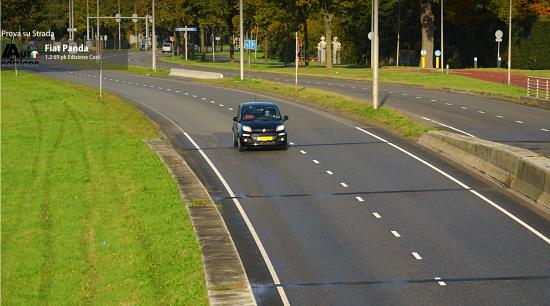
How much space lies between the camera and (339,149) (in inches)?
1387

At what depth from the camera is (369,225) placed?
22.0 m

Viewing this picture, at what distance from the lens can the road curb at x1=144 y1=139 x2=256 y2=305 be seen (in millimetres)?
→ 15539

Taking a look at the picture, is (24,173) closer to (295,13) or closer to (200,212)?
(200,212)

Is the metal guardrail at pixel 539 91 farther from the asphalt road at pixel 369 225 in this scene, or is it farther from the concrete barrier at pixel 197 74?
the concrete barrier at pixel 197 74

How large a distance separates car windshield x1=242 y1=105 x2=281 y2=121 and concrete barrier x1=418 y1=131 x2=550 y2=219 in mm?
6023

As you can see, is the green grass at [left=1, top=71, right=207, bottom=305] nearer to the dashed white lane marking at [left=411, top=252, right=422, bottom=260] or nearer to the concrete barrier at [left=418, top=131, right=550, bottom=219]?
the dashed white lane marking at [left=411, top=252, right=422, bottom=260]

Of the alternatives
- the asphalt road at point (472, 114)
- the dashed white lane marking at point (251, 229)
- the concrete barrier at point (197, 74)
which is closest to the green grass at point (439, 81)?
the asphalt road at point (472, 114)

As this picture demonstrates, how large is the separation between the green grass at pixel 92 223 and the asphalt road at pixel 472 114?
45.8 feet

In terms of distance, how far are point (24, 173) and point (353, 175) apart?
987cm

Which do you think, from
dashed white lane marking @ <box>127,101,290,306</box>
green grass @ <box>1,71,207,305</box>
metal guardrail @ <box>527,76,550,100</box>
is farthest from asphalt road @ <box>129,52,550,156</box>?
green grass @ <box>1,71,207,305</box>

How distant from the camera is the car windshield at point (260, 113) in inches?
1425

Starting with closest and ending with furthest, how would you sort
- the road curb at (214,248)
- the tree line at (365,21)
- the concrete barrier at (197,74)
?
1. the road curb at (214,248)
2. the concrete barrier at (197,74)
3. the tree line at (365,21)

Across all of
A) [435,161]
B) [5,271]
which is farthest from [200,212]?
[435,161]

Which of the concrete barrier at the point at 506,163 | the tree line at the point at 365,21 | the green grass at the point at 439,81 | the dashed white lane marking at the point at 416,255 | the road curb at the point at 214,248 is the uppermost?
the tree line at the point at 365,21
